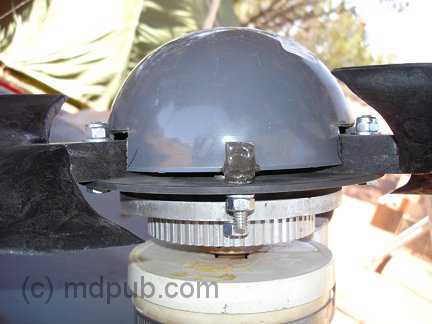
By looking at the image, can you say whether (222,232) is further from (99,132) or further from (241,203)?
(99,132)

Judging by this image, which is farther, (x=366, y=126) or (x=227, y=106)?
(x=366, y=126)

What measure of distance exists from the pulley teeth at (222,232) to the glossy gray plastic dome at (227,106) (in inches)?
3.3

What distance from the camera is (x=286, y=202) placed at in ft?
2.22

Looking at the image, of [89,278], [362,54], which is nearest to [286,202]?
[89,278]

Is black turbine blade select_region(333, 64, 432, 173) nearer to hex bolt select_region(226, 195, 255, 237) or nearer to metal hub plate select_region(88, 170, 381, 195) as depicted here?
metal hub plate select_region(88, 170, 381, 195)

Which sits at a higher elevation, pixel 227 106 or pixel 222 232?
pixel 227 106

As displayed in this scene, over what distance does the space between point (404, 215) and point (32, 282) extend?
1.99 meters

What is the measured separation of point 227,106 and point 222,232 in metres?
0.16

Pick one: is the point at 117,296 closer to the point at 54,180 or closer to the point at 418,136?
the point at 54,180

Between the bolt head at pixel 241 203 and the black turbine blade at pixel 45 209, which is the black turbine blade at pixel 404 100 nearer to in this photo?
the bolt head at pixel 241 203

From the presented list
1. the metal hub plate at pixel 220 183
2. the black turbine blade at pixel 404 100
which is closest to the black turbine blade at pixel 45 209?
the metal hub plate at pixel 220 183

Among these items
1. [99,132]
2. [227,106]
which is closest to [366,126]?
[227,106]

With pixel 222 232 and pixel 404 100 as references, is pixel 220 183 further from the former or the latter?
pixel 404 100

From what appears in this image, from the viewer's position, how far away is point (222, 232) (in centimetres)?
69
